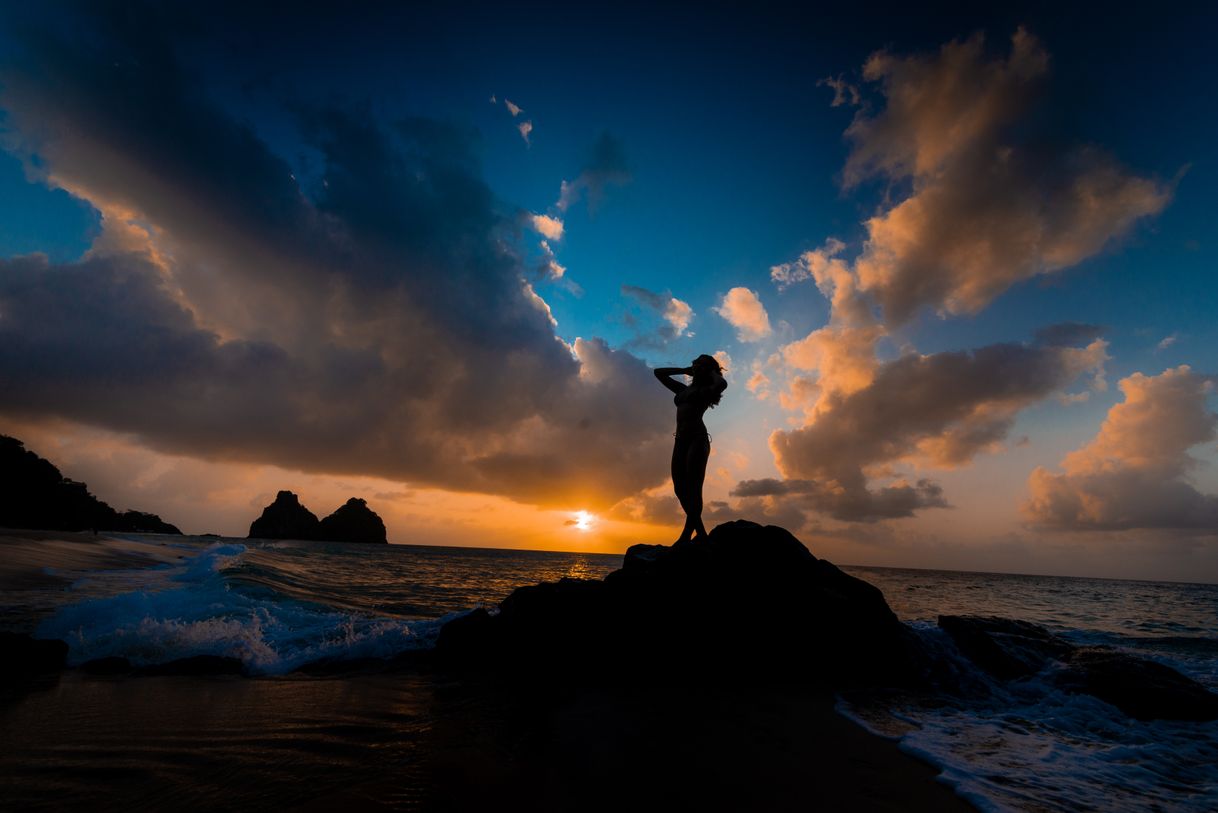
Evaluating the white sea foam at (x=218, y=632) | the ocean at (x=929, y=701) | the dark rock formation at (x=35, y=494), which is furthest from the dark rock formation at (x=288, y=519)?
the white sea foam at (x=218, y=632)

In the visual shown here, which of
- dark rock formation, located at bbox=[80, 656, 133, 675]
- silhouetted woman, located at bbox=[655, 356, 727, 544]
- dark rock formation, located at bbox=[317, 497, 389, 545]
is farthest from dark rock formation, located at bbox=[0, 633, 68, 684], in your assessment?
dark rock formation, located at bbox=[317, 497, 389, 545]

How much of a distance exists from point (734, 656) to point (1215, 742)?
6.41 m

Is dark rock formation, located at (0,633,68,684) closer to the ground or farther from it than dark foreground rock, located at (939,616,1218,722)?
farther from it

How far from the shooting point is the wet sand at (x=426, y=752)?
10.5 feet

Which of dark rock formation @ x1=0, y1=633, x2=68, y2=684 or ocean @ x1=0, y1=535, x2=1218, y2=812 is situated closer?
ocean @ x1=0, y1=535, x2=1218, y2=812

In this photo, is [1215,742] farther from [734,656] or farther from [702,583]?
[702,583]

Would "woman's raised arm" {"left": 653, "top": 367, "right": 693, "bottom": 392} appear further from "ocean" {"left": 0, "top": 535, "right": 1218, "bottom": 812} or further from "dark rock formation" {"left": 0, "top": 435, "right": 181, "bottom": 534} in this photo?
"dark rock formation" {"left": 0, "top": 435, "right": 181, "bottom": 534}

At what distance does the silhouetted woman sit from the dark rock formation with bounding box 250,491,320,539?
153042mm

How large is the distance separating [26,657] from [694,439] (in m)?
10.1

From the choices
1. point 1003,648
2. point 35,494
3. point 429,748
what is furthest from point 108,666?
point 35,494

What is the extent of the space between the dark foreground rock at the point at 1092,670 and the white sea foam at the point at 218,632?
11700 mm

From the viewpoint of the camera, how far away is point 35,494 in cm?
5669

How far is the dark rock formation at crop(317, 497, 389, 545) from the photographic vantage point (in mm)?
136250

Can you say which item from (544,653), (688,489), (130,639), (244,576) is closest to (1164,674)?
(688,489)
